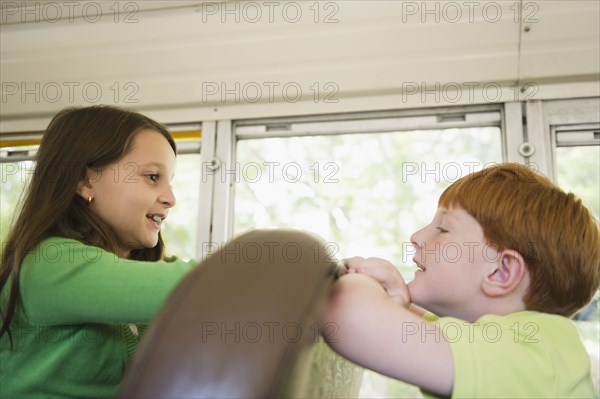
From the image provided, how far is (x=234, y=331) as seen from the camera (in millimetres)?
443

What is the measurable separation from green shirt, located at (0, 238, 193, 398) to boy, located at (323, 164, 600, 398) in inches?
11.3

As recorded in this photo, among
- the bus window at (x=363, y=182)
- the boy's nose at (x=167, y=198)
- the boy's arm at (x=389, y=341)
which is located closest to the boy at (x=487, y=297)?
the boy's arm at (x=389, y=341)

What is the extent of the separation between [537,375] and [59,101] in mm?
1816

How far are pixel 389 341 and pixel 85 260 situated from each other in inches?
19.3

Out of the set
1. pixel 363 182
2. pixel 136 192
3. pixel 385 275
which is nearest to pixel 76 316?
pixel 136 192

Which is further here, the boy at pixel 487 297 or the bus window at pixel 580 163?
the bus window at pixel 580 163

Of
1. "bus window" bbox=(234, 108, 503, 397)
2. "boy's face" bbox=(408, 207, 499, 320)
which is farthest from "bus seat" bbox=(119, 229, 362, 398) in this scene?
"bus window" bbox=(234, 108, 503, 397)

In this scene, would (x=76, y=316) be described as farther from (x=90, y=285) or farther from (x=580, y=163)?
(x=580, y=163)

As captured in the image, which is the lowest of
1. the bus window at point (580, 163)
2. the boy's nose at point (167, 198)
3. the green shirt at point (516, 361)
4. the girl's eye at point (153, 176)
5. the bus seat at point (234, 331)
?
the green shirt at point (516, 361)

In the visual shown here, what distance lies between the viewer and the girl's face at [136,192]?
114 cm

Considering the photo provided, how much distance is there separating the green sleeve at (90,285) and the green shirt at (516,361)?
15.3 inches

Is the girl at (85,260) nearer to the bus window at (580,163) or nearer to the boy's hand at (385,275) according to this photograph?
the boy's hand at (385,275)

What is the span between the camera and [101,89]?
1.88 m

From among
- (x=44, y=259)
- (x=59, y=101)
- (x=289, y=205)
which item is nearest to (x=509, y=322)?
(x=44, y=259)
